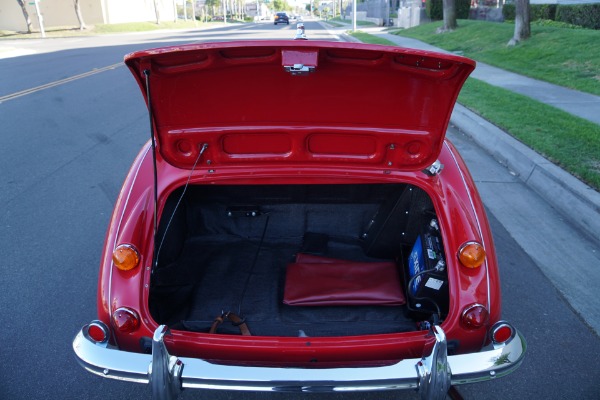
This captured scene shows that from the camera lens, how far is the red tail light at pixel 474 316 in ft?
7.29

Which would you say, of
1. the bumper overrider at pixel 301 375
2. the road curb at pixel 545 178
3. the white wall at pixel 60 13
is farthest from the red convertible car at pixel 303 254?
the white wall at pixel 60 13

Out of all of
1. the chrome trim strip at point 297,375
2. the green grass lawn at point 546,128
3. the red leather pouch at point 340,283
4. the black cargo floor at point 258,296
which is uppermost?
the chrome trim strip at point 297,375

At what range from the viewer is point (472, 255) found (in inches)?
91.5

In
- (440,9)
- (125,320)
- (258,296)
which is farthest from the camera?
(440,9)

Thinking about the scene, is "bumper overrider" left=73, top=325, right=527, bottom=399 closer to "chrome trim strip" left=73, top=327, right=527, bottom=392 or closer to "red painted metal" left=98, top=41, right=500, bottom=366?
"chrome trim strip" left=73, top=327, right=527, bottom=392

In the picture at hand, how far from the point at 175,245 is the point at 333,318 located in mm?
1137

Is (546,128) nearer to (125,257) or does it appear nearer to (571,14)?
(125,257)

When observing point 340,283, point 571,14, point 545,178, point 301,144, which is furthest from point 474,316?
point 571,14

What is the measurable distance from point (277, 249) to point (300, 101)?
1406 millimetres

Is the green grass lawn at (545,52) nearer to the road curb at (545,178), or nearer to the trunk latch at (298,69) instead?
the road curb at (545,178)

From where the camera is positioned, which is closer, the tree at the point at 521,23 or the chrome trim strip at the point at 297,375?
the chrome trim strip at the point at 297,375

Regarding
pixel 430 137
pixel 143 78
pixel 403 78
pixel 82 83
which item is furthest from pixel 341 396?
pixel 82 83

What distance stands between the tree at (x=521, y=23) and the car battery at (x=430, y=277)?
14.5 m

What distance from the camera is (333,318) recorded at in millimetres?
2777
